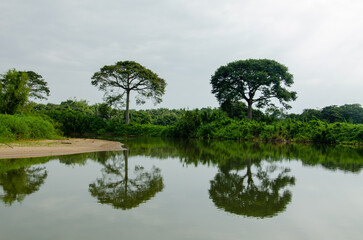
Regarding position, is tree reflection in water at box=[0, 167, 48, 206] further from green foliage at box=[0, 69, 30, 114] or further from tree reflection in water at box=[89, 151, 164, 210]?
green foliage at box=[0, 69, 30, 114]

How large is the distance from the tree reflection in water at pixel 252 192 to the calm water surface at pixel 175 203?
2cm

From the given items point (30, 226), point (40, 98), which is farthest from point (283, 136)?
point (40, 98)

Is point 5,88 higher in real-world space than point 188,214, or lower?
higher

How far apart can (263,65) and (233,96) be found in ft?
16.8

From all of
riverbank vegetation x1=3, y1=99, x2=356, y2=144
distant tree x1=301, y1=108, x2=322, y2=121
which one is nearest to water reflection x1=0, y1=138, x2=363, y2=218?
riverbank vegetation x1=3, y1=99, x2=356, y2=144

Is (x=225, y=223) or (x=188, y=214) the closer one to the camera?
(x=225, y=223)

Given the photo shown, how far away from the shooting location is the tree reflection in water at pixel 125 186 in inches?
203

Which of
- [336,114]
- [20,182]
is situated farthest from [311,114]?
[20,182]

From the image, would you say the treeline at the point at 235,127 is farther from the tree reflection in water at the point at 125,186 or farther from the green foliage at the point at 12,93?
the tree reflection in water at the point at 125,186

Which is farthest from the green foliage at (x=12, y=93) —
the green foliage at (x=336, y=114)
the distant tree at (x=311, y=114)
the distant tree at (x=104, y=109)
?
the distant tree at (x=311, y=114)

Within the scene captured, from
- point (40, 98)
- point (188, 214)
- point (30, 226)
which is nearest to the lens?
point (30, 226)

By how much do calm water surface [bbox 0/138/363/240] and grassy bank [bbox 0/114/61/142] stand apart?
6963 millimetres

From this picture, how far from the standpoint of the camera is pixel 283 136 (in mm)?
25531

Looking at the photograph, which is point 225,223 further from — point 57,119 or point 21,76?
point 57,119
